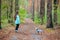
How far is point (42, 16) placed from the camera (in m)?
31.0

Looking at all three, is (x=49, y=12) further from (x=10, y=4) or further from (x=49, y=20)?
(x=10, y=4)

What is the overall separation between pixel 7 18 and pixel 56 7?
7.31 metres

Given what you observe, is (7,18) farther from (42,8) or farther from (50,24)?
(50,24)

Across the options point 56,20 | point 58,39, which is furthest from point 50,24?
point 58,39

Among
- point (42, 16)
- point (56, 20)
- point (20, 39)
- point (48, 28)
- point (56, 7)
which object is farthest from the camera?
point (42, 16)

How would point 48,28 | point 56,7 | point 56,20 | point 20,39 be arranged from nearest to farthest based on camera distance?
1. point 20,39
2. point 48,28
3. point 56,7
4. point 56,20

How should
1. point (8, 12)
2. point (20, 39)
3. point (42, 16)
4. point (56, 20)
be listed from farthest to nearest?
point (42, 16), point (8, 12), point (56, 20), point (20, 39)

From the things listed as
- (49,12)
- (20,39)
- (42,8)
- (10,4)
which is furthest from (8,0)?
(20,39)

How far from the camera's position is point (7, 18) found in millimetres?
27734

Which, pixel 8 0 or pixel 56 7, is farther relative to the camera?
pixel 8 0

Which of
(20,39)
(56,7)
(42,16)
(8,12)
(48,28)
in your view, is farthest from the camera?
(42,16)

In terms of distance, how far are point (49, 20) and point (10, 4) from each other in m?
8.60

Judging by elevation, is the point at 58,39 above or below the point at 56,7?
below

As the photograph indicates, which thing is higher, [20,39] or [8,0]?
[8,0]
